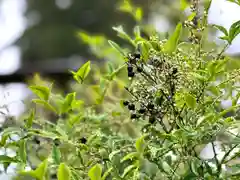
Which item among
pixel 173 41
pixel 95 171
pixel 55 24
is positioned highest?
pixel 55 24

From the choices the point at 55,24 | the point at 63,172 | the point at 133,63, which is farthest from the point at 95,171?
the point at 55,24

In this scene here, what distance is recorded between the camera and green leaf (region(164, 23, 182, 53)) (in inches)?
16.8

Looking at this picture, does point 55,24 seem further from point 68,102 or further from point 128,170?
point 128,170

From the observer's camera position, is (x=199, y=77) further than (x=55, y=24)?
No

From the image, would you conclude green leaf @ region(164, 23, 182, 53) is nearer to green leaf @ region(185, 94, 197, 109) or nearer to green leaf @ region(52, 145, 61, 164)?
green leaf @ region(185, 94, 197, 109)

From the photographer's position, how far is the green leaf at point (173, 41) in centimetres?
43

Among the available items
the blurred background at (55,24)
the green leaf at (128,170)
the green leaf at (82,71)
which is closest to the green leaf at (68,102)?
the green leaf at (82,71)

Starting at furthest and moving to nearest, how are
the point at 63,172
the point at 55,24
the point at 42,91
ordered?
the point at 55,24
the point at 42,91
the point at 63,172

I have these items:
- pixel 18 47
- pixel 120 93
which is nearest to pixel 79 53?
pixel 18 47

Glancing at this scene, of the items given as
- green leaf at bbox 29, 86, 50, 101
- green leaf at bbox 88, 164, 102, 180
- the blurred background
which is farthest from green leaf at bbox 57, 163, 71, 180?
the blurred background

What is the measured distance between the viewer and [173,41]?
43 centimetres

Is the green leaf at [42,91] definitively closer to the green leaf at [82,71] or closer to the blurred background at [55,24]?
the green leaf at [82,71]

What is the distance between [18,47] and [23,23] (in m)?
0.36

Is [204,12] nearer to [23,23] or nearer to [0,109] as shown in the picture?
[0,109]
